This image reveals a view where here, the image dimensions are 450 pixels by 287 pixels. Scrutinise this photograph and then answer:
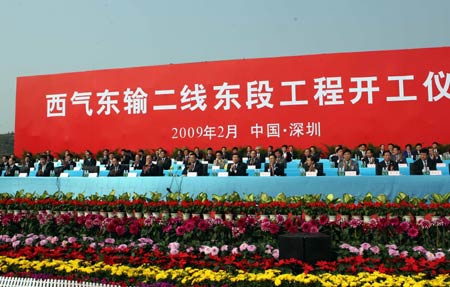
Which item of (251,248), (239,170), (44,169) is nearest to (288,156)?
(239,170)

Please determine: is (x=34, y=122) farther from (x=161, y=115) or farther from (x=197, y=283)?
(x=197, y=283)

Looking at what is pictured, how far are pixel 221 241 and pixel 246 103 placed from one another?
800cm

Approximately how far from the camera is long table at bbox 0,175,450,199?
568 cm

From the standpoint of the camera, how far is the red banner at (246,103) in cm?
1068

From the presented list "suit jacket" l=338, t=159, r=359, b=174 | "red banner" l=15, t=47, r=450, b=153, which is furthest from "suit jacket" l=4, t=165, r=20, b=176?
"suit jacket" l=338, t=159, r=359, b=174

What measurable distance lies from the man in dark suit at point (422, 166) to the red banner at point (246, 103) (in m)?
3.92

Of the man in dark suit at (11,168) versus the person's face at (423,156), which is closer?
the person's face at (423,156)

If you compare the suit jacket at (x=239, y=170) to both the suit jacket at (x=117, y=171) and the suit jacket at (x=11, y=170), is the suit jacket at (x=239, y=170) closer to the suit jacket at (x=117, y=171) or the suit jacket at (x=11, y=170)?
the suit jacket at (x=117, y=171)

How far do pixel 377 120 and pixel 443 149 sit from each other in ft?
5.05

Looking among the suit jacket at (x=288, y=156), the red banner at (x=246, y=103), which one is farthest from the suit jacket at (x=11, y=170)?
the suit jacket at (x=288, y=156)

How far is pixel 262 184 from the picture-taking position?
6.06m

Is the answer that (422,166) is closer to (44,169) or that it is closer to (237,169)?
(237,169)

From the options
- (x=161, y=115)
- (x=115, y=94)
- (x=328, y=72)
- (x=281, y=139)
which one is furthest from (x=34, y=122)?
(x=328, y=72)

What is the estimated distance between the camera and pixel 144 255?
3.31m
